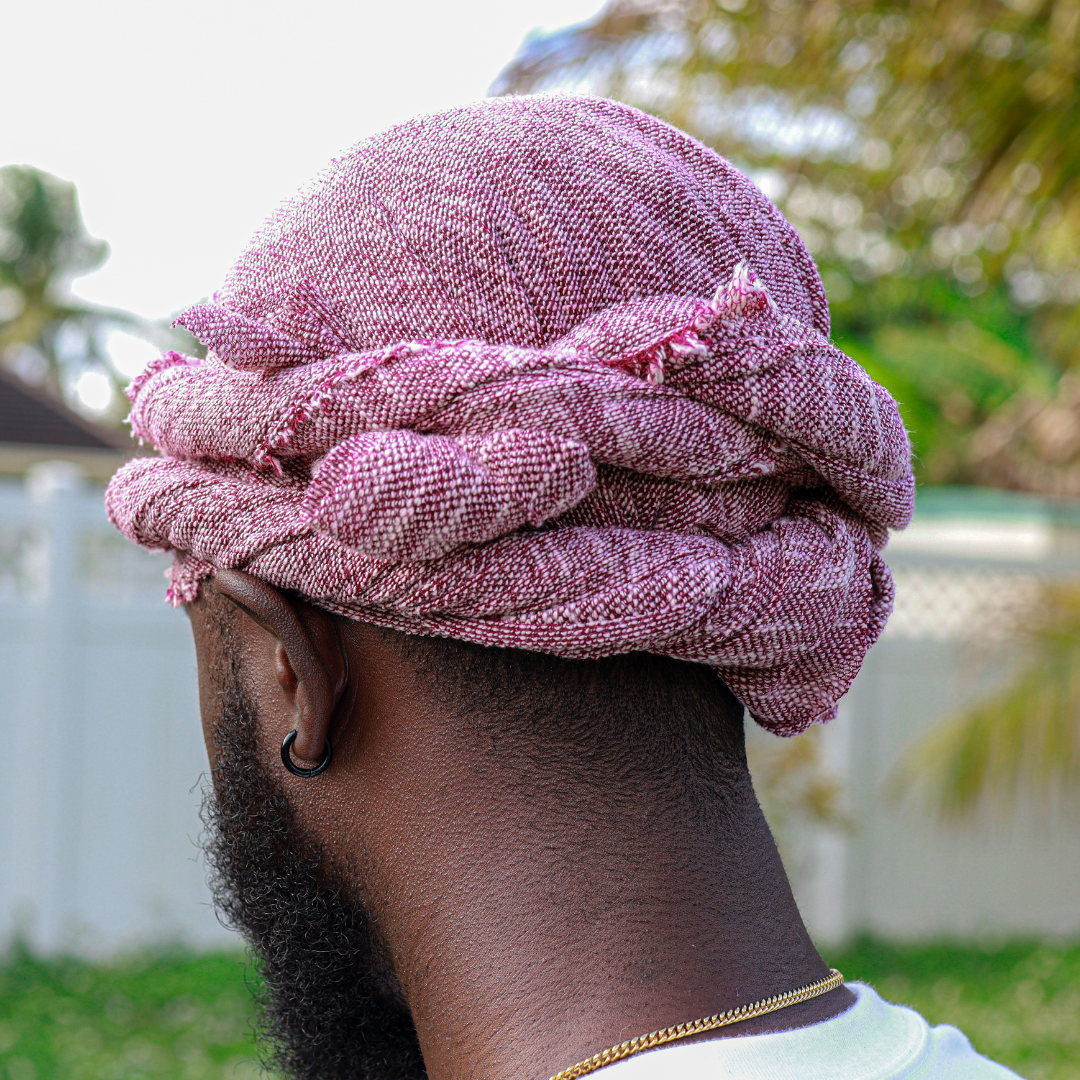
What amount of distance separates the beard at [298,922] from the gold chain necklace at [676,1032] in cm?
28

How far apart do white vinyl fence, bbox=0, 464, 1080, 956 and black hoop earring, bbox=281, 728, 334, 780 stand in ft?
14.4

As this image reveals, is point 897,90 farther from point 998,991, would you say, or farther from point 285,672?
point 285,672

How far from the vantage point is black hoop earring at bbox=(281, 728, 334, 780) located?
1.28 metres

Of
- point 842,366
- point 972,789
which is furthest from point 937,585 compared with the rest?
point 842,366

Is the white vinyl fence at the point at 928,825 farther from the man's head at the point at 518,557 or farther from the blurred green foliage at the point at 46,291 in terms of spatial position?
the blurred green foliage at the point at 46,291

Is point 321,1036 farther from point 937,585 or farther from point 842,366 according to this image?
point 937,585

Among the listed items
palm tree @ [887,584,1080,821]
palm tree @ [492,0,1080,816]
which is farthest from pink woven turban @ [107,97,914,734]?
palm tree @ [887,584,1080,821]

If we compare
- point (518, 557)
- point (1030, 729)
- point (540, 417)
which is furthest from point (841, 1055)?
point (1030, 729)

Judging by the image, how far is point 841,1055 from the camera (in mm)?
1211

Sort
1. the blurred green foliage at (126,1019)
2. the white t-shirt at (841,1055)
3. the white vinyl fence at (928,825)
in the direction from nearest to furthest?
the white t-shirt at (841,1055), the blurred green foliage at (126,1019), the white vinyl fence at (928,825)

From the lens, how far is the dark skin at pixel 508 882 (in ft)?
3.89

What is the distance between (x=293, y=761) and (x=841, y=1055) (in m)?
0.60

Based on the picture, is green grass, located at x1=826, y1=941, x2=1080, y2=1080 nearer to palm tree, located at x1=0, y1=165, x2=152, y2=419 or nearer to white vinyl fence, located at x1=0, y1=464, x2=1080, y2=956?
white vinyl fence, located at x1=0, y1=464, x2=1080, y2=956

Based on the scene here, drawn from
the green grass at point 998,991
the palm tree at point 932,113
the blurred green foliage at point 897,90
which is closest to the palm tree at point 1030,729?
the palm tree at point 932,113
